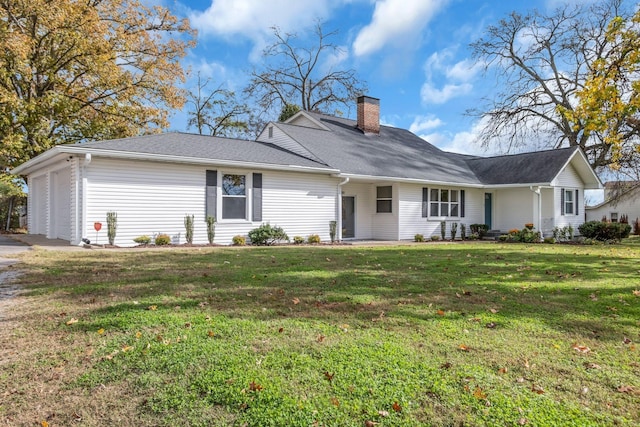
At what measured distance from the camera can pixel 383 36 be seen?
20.7 meters

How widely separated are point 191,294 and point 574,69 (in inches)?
1138

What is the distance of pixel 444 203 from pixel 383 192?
3456 mm

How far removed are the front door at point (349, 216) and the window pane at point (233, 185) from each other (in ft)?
17.5

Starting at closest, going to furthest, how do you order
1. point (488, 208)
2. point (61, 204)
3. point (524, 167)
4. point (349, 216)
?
point (61, 204), point (349, 216), point (524, 167), point (488, 208)

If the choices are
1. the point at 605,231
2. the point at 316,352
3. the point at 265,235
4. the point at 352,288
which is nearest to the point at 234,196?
the point at 265,235

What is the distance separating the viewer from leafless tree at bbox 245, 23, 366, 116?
113 ft

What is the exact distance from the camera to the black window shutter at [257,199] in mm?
14773

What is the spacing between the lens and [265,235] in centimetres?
1427

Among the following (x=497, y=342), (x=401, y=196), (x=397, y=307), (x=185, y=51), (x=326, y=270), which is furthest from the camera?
(x=185, y=51)

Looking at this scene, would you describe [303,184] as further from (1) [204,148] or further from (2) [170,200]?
(2) [170,200]

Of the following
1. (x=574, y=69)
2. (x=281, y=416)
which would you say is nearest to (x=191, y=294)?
(x=281, y=416)

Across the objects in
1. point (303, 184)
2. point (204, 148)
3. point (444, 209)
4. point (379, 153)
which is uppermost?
point (379, 153)

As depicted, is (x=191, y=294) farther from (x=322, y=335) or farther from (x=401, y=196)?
(x=401, y=196)

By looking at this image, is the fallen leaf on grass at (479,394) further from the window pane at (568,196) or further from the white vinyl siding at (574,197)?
the window pane at (568,196)
